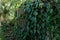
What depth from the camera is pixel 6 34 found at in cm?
479

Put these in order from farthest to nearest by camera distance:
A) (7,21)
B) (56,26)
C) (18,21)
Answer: (7,21), (18,21), (56,26)

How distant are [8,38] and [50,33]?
3.38ft

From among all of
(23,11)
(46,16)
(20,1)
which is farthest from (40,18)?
(20,1)

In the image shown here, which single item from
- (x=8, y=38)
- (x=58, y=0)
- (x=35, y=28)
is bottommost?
(x=8, y=38)

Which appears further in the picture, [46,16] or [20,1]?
[20,1]

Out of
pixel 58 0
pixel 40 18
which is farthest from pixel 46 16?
pixel 58 0

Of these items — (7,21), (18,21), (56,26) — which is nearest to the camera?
(56,26)

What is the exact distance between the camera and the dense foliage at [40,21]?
4.23 metres

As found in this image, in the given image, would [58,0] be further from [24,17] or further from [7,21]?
[7,21]

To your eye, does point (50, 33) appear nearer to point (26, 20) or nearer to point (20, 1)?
point (26, 20)

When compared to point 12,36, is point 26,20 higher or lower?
higher

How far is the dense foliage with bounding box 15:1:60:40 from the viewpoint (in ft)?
13.9

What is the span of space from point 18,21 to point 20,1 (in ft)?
1.74

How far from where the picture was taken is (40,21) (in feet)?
14.1
